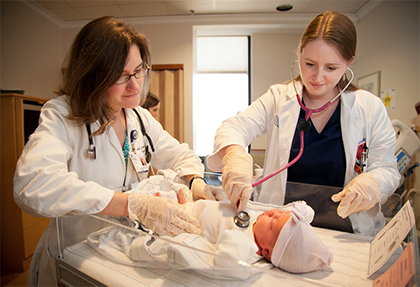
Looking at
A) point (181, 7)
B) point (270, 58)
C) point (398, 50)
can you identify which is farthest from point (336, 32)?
point (270, 58)

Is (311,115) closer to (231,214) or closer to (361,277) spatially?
(231,214)

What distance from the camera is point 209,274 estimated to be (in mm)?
604

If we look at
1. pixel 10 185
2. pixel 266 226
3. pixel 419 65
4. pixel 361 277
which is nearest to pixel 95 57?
pixel 266 226

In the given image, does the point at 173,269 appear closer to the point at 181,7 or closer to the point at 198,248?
the point at 198,248

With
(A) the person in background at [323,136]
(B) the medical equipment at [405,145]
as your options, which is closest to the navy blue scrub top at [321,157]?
(A) the person in background at [323,136]

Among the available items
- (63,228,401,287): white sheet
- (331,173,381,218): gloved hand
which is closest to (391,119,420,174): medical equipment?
(331,173,381,218): gloved hand

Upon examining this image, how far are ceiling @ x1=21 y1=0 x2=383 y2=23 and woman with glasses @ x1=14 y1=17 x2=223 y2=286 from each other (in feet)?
8.73

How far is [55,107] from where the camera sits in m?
0.95

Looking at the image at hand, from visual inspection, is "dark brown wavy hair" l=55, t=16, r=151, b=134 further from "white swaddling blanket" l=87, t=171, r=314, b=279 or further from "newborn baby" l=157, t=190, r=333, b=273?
"newborn baby" l=157, t=190, r=333, b=273

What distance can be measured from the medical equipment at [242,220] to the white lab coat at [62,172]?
42 cm

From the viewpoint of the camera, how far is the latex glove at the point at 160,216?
2.70 ft

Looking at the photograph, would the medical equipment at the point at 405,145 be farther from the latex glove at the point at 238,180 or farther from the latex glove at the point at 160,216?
the latex glove at the point at 160,216

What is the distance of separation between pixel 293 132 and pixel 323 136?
0.47 feet

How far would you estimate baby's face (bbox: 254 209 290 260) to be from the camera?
803 millimetres
